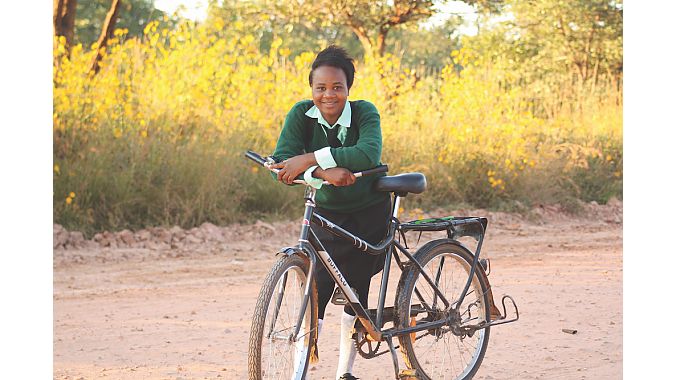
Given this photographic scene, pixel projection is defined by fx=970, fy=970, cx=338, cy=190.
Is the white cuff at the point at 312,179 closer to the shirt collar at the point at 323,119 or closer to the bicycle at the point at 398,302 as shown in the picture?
the bicycle at the point at 398,302

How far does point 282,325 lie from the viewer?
149 inches

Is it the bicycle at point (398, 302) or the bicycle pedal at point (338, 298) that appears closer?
the bicycle at point (398, 302)

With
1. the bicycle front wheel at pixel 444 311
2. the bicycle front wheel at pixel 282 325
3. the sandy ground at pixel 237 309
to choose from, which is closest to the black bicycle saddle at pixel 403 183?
the bicycle front wheel at pixel 444 311

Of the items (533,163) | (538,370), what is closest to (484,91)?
(533,163)

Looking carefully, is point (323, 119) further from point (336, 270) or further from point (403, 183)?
point (336, 270)

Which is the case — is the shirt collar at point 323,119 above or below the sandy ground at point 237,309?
above

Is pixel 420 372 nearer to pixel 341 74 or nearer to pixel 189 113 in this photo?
pixel 341 74

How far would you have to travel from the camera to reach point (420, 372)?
4281 millimetres

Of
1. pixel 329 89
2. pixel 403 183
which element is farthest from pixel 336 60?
pixel 403 183

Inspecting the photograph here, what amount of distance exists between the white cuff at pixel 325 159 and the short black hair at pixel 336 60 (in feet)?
1.31

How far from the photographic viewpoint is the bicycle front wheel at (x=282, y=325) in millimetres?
3619

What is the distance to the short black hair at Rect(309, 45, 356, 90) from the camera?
156 inches

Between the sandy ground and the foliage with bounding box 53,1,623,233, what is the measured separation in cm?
71

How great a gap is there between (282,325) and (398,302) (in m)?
0.65
